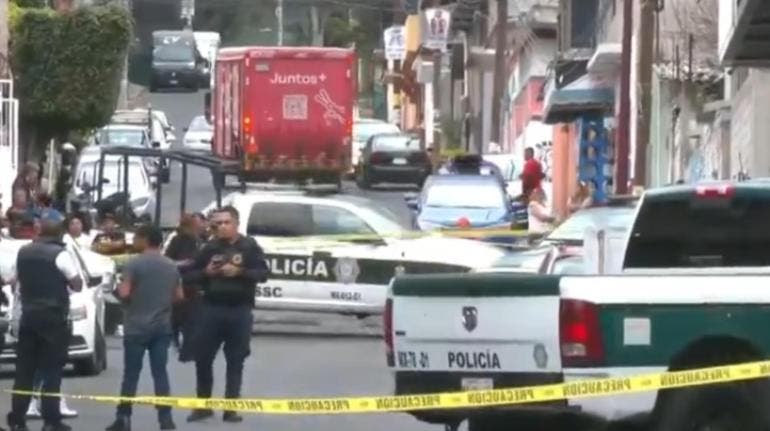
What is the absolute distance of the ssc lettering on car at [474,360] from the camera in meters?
13.3

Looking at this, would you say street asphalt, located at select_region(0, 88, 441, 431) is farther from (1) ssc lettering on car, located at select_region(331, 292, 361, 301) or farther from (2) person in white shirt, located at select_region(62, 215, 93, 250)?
(2) person in white shirt, located at select_region(62, 215, 93, 250)

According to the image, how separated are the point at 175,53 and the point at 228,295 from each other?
220 feet

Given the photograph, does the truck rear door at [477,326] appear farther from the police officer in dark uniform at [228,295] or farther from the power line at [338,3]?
the power line at [338,3]

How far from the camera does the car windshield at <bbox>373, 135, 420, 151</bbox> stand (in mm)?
56531

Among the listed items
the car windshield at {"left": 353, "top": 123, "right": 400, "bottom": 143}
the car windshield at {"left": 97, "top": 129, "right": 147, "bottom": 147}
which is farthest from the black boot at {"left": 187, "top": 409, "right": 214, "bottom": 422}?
the car windshield at {"left": 353, "top": 123, "right": 400, "bottom": 143}

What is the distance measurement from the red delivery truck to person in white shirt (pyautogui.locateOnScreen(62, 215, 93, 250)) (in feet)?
44.2

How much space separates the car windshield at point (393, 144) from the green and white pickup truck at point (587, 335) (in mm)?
42664

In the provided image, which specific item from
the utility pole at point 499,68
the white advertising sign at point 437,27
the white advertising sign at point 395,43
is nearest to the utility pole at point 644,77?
Answer: the utility pole at point 499,68

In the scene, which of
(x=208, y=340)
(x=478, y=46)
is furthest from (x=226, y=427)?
(x=478, y=46)

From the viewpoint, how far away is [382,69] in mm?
98250

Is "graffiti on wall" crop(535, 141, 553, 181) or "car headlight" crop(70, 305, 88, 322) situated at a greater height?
"car headlight" crop(70, 305, 88, 322)

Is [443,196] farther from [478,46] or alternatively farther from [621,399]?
[478,46]

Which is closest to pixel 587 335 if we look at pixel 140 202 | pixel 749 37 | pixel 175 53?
pixel 749 37

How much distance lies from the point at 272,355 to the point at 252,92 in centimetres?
1953
